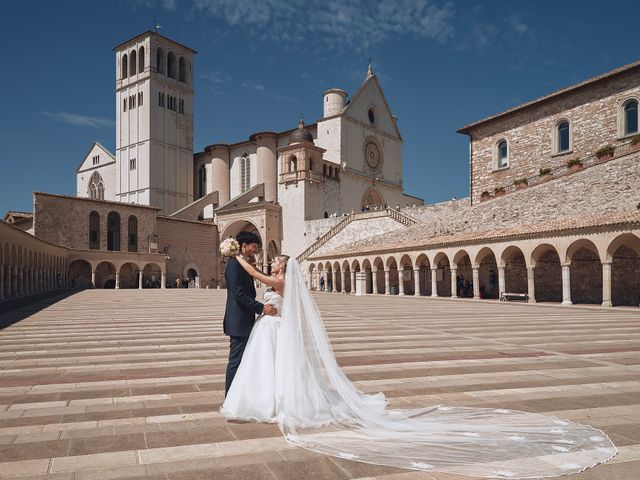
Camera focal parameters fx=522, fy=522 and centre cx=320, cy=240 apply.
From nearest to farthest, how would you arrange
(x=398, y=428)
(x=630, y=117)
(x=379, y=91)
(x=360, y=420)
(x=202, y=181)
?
1. (x=398, y=428)
2. (x=360, y=420)
3. (x=630, y=117)
4. (x=379, y=91)
5. (x=202, y=181)

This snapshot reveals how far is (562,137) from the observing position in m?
31.1

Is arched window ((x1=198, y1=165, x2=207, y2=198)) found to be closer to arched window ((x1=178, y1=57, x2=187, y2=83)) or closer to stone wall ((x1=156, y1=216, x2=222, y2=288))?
arched window ((x1=178, y1=57, x2=187, y2=83))

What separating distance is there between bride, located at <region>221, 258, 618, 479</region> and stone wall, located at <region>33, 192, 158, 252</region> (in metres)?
47.6

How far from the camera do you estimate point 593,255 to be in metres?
24.0

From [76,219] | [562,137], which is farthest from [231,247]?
[76,219]

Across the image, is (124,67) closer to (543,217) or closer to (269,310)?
(543,217)

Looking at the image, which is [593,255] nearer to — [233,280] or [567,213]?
[567,213]

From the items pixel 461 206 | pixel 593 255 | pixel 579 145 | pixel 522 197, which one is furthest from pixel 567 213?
pixel 461 206

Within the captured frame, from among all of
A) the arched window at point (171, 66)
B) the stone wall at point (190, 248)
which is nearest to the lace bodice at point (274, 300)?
the stone wall at point (190, 248)

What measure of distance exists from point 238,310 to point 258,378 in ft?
2.37

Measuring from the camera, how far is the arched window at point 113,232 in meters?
50.9

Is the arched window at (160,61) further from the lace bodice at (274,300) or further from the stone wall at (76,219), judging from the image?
the lace bodice at (274,300)

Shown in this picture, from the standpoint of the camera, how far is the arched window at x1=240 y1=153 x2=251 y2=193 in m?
66.7

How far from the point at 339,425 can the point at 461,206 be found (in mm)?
35178
